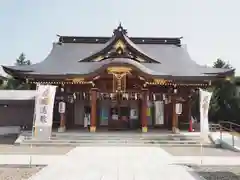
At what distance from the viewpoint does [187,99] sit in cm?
1908

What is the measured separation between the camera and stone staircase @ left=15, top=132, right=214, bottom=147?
14.8 metres

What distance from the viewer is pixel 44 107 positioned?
43.4 ft

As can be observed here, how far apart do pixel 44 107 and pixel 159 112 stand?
8.59 metres

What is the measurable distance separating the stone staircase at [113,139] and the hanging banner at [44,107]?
170 cm

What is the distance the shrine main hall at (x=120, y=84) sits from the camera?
17.3m

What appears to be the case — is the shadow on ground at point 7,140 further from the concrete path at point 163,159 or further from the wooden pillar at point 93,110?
the concrete path at point 163,159

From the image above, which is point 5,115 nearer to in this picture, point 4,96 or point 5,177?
point 4,96

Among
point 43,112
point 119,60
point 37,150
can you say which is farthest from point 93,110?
point 37,150

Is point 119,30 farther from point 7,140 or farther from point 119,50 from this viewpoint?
point 7,140

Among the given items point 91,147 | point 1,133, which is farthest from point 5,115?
point 91,147

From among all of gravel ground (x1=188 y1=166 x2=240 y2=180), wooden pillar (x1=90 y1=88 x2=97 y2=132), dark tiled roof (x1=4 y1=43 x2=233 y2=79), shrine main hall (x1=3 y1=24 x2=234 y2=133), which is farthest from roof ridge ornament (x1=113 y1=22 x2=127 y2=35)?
gravel ground (x1=188 y1=166 x2=240 y2=180)

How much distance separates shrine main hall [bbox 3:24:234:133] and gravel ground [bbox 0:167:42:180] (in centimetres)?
831

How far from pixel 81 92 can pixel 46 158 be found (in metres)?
7.96

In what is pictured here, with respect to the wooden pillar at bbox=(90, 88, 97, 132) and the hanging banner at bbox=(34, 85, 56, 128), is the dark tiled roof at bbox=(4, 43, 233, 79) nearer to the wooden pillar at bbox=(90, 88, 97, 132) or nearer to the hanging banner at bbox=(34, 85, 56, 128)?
the wooden pillar at bbox=(90, 88, 97, 132)
